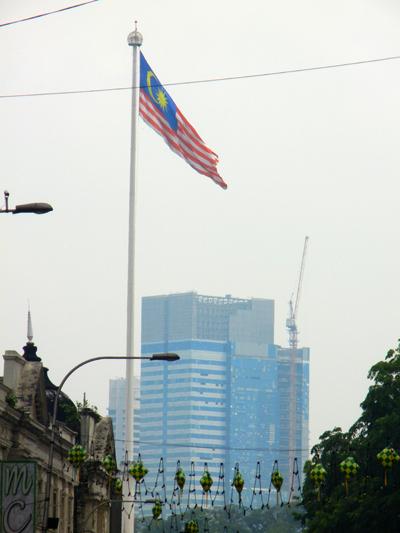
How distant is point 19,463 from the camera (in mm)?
65688

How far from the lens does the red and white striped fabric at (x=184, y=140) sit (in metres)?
83.5

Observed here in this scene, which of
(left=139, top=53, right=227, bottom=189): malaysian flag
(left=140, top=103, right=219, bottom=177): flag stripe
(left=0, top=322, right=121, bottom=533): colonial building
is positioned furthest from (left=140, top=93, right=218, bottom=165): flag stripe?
(left=0, top=322, right=121, bottom=533): colonial building

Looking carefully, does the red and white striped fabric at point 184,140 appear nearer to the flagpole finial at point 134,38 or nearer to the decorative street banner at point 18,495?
the flagpole finial at point 134,38

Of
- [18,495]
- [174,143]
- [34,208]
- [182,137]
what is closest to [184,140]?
[182,137]

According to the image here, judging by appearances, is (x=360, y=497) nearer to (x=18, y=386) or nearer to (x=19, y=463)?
(x=18, y=386)

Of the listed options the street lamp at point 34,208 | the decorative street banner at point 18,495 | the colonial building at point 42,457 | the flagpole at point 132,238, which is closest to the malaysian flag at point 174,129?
the flagpole at point 132,238

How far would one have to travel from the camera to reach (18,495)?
67.2 meters

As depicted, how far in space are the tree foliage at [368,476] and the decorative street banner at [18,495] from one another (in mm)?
32041

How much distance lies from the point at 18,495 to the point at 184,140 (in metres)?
23.2

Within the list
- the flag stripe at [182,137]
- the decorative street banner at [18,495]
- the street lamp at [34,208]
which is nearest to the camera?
the street lamp at [34,208]

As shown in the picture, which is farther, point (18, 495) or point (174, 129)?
point (174, 129)

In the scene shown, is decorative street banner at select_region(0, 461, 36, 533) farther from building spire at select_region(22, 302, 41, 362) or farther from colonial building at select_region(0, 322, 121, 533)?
building spire at select_region(22, 302, 41, 362)

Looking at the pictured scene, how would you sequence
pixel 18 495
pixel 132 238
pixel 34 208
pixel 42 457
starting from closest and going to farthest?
pixel 34 208
pixel 18 495
pixel 132 238
pixel 42 457

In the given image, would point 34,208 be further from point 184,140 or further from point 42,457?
point 42,457
